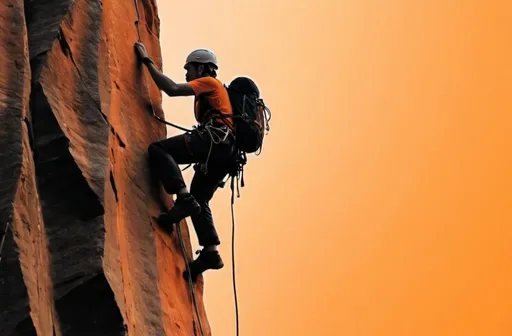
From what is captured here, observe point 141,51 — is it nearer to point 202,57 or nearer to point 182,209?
point 202,57

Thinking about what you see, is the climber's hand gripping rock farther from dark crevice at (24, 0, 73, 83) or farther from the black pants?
dark crevice at (24, 0, 73, 83)

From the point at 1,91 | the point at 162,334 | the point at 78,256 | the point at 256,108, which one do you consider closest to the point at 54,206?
the point at 78,256

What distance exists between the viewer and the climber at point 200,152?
925 centimetres

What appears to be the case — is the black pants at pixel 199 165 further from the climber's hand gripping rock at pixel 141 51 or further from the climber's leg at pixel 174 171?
the climber's hand gripping rock at pixel 141 51

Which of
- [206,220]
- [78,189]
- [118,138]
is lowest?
[78,189]

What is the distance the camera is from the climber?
9.25 metres

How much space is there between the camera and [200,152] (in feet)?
31.3

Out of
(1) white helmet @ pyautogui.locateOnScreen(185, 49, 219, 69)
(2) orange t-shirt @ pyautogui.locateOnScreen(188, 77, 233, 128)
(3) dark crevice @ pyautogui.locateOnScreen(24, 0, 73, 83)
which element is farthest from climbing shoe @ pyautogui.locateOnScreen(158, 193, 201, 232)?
(3) dark crevice @ pyautogui.locateOnScreen(24, 0, 73, 83)

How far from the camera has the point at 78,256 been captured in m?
7.09

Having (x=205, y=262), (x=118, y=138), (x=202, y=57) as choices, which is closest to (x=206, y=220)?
(x=205, y=262)

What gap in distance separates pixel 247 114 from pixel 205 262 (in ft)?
5.55

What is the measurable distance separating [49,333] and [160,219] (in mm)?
2987

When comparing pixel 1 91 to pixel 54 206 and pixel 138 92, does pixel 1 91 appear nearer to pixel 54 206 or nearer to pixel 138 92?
pixel 54 206

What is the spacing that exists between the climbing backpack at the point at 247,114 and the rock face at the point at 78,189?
985 millimetres
